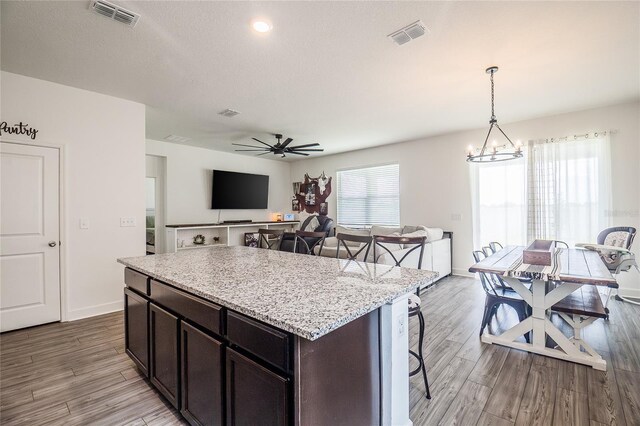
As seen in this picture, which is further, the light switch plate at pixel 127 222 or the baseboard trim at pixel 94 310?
the light switch plate at pixel 127 222

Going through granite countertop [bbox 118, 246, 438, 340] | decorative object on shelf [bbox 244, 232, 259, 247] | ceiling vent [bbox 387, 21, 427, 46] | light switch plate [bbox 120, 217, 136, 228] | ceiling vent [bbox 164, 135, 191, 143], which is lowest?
decorative object on shelf [bbox 244, 232, 259, 247]

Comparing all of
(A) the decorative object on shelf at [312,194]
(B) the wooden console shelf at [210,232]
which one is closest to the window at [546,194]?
(A) the decorative object on shelf at [312,194]

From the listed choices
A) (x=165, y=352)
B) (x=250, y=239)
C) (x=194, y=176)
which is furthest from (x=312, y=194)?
(x=165, y=352)

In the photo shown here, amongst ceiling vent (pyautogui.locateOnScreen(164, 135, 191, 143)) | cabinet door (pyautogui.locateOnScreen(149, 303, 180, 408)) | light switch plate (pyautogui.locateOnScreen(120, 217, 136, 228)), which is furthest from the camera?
ceiling vent (pyautogui.locateOnScreen(164, 135, 191, 143))

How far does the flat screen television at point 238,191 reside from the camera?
21.4 ft

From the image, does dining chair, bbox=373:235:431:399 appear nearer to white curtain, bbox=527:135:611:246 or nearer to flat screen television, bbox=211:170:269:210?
white curtain, bbox=527:135:611:246

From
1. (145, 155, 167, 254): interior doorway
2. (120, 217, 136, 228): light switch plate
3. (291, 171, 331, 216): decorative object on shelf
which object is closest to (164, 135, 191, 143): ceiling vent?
(145, 155, 167, 254): interior doorway

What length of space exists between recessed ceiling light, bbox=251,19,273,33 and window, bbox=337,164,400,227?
4.48 m

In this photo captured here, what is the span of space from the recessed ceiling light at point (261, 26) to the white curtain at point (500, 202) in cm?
429

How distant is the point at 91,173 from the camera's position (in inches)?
134

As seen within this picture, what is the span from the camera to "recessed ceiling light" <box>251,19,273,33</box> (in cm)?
218

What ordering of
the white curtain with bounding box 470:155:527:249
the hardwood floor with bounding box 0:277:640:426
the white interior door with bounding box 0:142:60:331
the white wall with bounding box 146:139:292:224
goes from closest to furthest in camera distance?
the hardwood floor with bounding box 0:277:640:426 → the white interior door with bounding box 0:142:60:331 → the white curtain with bounding box 470:155:527:249 → the white wall with bounding box 146:139:292:224

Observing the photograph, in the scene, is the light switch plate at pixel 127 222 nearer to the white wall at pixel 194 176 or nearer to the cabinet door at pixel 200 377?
the white wall at pixel 194 176

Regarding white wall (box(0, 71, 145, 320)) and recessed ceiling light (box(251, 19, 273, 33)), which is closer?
recessed ceiling light (box(251, 19, 273, 33))
